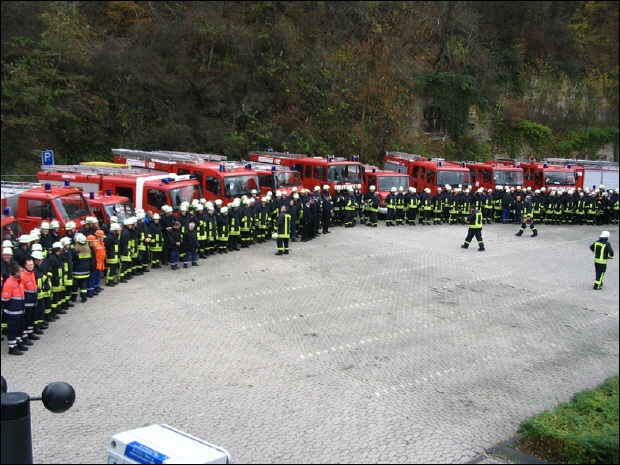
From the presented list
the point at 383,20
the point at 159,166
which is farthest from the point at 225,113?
the point at 159,166

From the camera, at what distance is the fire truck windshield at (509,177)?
25.8 m

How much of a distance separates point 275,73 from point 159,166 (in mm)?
13972

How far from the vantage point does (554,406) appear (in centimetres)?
850

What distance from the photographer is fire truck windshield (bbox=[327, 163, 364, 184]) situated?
910 inches

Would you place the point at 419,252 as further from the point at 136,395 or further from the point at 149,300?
the point at 136,395

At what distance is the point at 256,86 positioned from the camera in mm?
33344

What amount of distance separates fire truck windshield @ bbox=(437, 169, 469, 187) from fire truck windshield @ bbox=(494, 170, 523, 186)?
184cm

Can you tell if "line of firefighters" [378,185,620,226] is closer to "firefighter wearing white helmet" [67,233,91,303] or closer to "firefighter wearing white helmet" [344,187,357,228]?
"firefighter wearing white helmet" [344,187,357,228]

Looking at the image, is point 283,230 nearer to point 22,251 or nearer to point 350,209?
point 350,209

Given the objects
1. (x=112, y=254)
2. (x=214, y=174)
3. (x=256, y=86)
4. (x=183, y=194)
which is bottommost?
(x=112, y=254)

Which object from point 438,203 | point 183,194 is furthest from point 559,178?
point 183,194

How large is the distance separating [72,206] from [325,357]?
8.58 meters

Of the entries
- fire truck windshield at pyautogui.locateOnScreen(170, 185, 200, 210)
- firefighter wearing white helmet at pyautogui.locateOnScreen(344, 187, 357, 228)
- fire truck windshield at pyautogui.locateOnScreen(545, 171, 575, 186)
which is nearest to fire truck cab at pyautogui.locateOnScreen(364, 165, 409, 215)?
firefighter wearing white helmet at pyautogui.locateOnScreen(344, 187, 357, 228)

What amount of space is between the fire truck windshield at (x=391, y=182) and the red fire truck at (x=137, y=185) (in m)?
7.96
